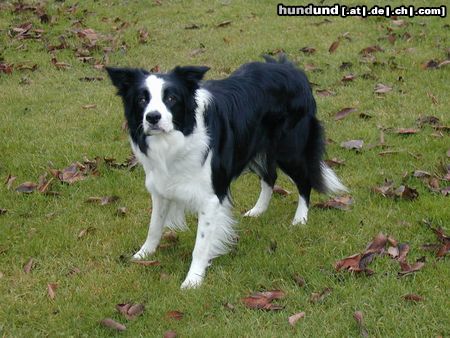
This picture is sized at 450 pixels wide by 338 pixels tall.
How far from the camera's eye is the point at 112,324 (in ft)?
12.1

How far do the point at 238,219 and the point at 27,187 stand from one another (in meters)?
1.93

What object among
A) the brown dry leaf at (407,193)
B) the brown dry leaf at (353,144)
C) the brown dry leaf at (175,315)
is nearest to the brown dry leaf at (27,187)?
the brown dry leaf at (175,315)

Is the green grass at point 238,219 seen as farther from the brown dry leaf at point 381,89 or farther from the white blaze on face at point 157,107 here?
the white blaze on face at point 157,107

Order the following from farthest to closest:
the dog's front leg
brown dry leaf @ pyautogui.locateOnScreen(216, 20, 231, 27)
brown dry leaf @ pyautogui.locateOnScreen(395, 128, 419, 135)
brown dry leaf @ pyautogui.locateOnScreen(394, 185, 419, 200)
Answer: brown dry leaf @ pyautogui.locateOnScreen(216, 20, 231, 27) → brown dry leaf @ pyautogui.locateOnScreen(395, 128, 419, 135) → brown dry leaf @ pyautogui.locateOnScreen(394, 185, 419, 200) → the dog's front leg

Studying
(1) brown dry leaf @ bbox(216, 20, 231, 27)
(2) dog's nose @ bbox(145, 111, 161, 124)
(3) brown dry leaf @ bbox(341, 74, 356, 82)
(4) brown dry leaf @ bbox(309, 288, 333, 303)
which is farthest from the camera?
(1) brown dry leaf @ bbox(216, 20, 231, 27)

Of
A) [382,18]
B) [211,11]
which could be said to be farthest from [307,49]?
[211,11]

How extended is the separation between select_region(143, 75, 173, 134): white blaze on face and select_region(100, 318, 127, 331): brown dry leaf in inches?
45.4

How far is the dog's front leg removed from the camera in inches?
175

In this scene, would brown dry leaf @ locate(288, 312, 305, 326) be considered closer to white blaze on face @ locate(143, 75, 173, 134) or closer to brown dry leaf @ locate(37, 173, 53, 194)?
white blaze on face @ locate(143, 75, 173, 134)

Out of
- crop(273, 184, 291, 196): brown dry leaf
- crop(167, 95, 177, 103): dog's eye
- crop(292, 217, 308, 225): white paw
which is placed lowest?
crop(273, 184, 291, 196): brown dry leaf

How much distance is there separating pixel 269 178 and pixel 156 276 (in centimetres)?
139

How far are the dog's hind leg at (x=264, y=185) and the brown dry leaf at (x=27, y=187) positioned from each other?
75.6 inches

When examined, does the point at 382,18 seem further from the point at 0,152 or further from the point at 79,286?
the point at 79,286

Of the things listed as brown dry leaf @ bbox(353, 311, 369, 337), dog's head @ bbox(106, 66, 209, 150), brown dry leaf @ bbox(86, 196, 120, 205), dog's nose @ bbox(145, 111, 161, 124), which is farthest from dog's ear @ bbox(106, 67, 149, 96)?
brown dry leaf @ bbox(353, 311, 369, 337)
